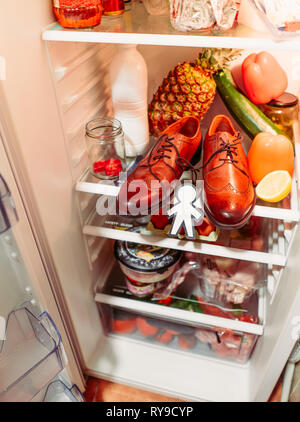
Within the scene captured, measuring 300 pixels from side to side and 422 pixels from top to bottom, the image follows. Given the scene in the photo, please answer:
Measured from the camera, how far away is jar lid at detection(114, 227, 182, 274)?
104 centimetres

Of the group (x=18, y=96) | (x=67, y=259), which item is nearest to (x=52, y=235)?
(x=67, y=259)

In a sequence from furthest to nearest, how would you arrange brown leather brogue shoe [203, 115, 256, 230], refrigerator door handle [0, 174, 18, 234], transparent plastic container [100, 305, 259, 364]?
transparent plastic container [100, 305, 259, 364] < brown leather brogue shoe [203, 115, 256, 230] < refrigerator door handle [0, 174, 18, 234]

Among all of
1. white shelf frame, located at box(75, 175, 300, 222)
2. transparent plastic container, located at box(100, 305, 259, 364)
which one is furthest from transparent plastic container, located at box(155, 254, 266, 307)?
white shelf frame, located at box(75, 175, 300, 222)

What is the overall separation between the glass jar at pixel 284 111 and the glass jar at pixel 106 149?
0.46 m

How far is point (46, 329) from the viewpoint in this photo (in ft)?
2.35

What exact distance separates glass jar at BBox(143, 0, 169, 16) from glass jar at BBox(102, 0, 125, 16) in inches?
2.9

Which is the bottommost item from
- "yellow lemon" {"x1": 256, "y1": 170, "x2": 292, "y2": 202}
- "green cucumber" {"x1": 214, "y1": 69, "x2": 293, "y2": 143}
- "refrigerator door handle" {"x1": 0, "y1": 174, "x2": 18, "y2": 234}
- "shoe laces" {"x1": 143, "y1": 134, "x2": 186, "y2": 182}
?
"yellow lemon" {"x1": 256, "y1": 170, "x2": 292, "y2": 202}

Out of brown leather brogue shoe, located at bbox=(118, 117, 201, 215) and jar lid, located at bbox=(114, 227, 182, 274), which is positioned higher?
brown leather brogue shoe, located at bbox=(118, 117, 201, 215)

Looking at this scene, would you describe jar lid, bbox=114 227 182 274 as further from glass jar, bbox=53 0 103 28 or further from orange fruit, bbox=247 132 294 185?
glass jar, bbox=53 0 103 28

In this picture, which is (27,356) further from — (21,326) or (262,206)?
(262,206)

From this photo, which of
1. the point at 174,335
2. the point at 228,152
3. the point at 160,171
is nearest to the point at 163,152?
the point at 160,171

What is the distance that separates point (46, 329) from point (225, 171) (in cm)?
54

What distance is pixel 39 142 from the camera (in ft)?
2.44

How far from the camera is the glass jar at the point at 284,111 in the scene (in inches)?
39.3
